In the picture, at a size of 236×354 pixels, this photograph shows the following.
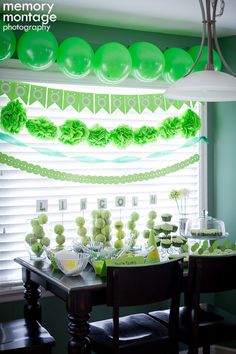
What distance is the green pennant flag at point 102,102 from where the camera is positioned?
3617 mm

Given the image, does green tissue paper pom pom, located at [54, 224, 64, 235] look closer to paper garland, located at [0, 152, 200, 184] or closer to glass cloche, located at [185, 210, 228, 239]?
paper garland, located at [0, 152, 200, 184]

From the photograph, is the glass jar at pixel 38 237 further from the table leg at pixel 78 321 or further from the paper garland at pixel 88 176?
the table leg at pixel 78 321

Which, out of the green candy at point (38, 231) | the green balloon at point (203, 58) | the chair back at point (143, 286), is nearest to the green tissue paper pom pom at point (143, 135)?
the green balloon at point (203, 58)

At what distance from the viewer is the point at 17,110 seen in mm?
3287

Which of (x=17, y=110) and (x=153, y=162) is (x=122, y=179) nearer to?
(x=153, y=162)

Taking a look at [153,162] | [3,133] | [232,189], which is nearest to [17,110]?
[3,133]

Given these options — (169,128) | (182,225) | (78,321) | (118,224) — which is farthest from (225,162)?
(78,321)

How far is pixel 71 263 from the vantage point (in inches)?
107

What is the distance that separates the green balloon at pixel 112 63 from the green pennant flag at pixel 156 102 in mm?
471

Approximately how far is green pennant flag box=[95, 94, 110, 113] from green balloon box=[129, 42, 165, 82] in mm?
282

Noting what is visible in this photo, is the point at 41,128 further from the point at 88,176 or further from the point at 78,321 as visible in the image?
the point at 78,321

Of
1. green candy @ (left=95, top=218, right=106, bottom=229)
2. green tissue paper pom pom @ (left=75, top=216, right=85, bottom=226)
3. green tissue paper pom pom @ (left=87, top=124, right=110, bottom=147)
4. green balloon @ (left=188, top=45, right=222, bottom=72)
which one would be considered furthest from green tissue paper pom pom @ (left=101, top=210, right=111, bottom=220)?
green balloon @ (left=188, top=45, right=222, bottom=72)

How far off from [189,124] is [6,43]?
1464mm

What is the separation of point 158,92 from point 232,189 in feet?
2.98
